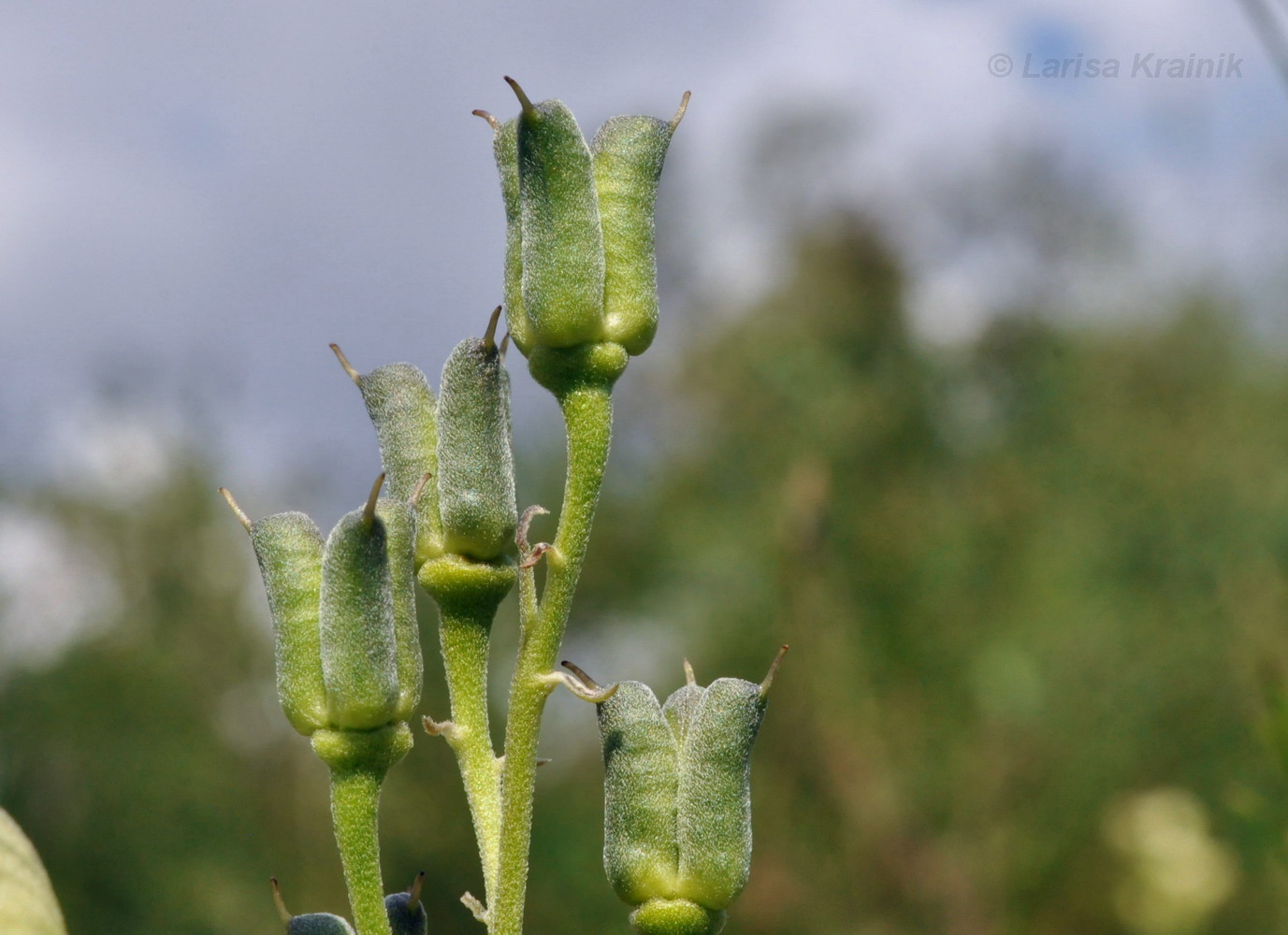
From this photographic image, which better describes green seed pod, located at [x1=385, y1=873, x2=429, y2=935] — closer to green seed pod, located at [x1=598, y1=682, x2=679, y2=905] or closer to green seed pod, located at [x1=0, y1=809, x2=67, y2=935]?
green seed pod, located at [x1=598, y1=682, x2=679, y2=905]

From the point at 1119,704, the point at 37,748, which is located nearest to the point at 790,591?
the point at 1119,704

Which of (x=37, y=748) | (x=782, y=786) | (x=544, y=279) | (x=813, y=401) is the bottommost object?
(x=37, y=748)

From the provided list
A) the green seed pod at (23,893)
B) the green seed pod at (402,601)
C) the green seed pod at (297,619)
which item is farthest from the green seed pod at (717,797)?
the green seed pod at (23,893)

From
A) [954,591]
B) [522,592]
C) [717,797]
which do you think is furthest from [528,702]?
[954,591]

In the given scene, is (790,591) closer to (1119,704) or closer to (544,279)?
(1119,704)

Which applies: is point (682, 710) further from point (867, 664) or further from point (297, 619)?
point (867, 664)
